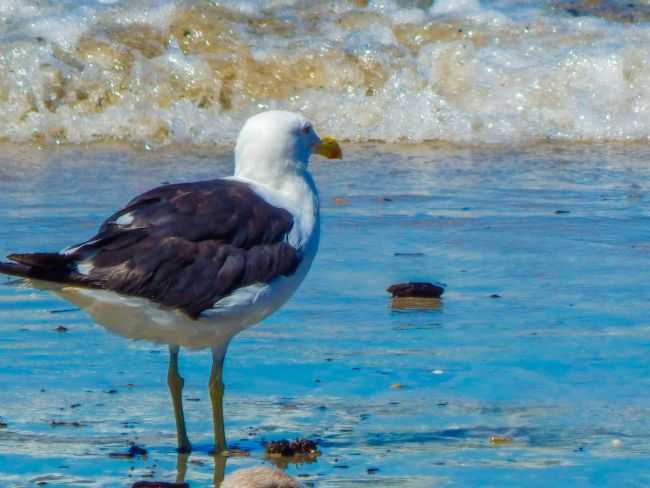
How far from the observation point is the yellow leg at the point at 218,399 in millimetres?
4461

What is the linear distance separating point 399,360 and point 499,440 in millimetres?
944

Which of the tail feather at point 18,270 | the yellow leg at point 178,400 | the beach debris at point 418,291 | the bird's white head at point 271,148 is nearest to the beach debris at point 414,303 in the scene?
the beach debris at point 418,291

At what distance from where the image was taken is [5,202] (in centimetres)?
837

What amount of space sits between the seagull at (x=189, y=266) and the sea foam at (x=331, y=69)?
656 cm

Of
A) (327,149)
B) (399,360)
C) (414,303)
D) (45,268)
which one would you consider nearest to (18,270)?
(45,268)

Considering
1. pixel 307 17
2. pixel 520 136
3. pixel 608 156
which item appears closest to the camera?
pixel 608 156

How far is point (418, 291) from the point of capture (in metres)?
6.27

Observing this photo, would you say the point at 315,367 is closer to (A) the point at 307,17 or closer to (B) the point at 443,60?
(B) the point at 443,60

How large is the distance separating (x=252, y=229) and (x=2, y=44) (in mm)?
8255

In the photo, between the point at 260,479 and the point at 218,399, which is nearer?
the point at 260,479

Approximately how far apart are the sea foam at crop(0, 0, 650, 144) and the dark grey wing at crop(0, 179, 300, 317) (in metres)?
6.58

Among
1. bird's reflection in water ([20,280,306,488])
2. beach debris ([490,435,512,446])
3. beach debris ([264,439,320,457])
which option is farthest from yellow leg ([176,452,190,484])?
beach debris ([490,435,512,446])

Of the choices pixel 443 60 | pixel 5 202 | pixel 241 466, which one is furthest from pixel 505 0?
pixel 241 466

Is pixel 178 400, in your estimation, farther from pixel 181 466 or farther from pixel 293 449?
pixel 293 449
